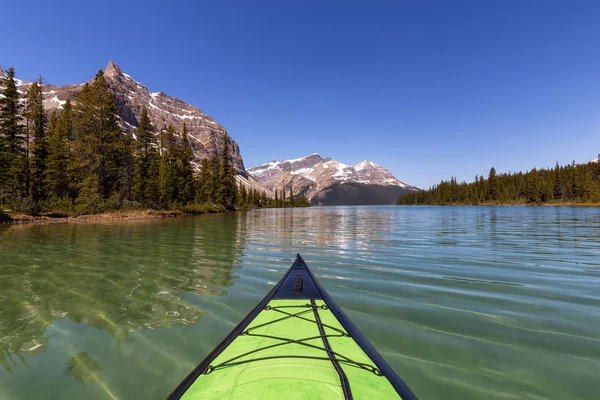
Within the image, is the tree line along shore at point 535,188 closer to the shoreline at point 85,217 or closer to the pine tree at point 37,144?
the shoreline at point 85,217

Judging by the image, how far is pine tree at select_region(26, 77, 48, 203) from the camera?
38.1 metres

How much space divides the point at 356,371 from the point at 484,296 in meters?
5.18

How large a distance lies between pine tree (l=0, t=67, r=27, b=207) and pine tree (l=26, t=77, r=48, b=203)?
8.56ft

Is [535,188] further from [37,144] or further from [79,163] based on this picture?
[37,144]

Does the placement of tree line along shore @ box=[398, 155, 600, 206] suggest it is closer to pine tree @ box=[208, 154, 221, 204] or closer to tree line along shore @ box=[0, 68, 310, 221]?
pine tree @ box=[208, 154, 221, 204]

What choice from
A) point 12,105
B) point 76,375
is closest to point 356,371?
point 76,375

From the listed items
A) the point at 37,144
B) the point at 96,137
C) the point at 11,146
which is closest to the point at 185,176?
the point at 96,137

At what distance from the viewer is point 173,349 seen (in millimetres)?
4125

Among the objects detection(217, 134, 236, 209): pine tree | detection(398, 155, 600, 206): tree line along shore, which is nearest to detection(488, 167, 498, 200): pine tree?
detection(398, 155, 600, 206): tree line along shore

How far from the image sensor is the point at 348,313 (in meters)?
5.36

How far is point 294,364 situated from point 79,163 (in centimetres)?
4352

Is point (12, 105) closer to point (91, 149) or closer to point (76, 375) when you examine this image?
point (91, 149)

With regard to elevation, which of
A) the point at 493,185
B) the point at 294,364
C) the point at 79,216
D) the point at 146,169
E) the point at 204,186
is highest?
the point at 493,185

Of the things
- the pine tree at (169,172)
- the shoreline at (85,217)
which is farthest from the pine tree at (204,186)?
the shoreline at (85,217)
